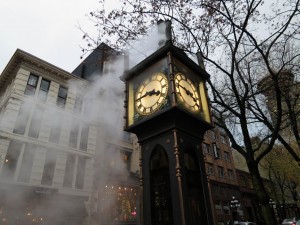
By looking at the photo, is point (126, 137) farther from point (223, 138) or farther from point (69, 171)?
point (223, 138)

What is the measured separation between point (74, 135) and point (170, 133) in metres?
17.1

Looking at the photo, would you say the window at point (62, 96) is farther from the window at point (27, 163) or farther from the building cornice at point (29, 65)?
the window at point (27, 163)

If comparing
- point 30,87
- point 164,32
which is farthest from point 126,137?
point 164,32

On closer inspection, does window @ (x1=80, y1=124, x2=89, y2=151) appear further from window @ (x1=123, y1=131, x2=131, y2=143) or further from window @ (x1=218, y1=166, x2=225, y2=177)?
window @ (x1=218, y1=166, x2=225, y2=177)

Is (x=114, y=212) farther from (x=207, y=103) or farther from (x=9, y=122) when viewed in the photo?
(x=207, y=103)

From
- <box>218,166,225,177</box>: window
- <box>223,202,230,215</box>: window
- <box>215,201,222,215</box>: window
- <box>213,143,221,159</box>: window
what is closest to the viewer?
<box>215,201,222,215</box>: window

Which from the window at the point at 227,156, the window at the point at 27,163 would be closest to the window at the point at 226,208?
the window at the point at 227,156

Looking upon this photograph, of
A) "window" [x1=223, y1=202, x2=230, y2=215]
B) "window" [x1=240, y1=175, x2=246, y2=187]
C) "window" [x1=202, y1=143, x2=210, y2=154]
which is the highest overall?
"window" [x1=202, y1=143, x2=210, y2=154]

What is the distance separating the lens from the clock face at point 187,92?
3.45 meters

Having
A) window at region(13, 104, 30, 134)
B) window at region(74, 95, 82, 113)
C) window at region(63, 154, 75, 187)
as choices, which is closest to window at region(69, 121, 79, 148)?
window at region(63, 154, 75, 187)

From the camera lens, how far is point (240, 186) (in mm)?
32844

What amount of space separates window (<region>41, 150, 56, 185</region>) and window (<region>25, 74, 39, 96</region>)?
4.66 meters

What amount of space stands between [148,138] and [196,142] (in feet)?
2.40

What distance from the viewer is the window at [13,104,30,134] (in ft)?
53.4
